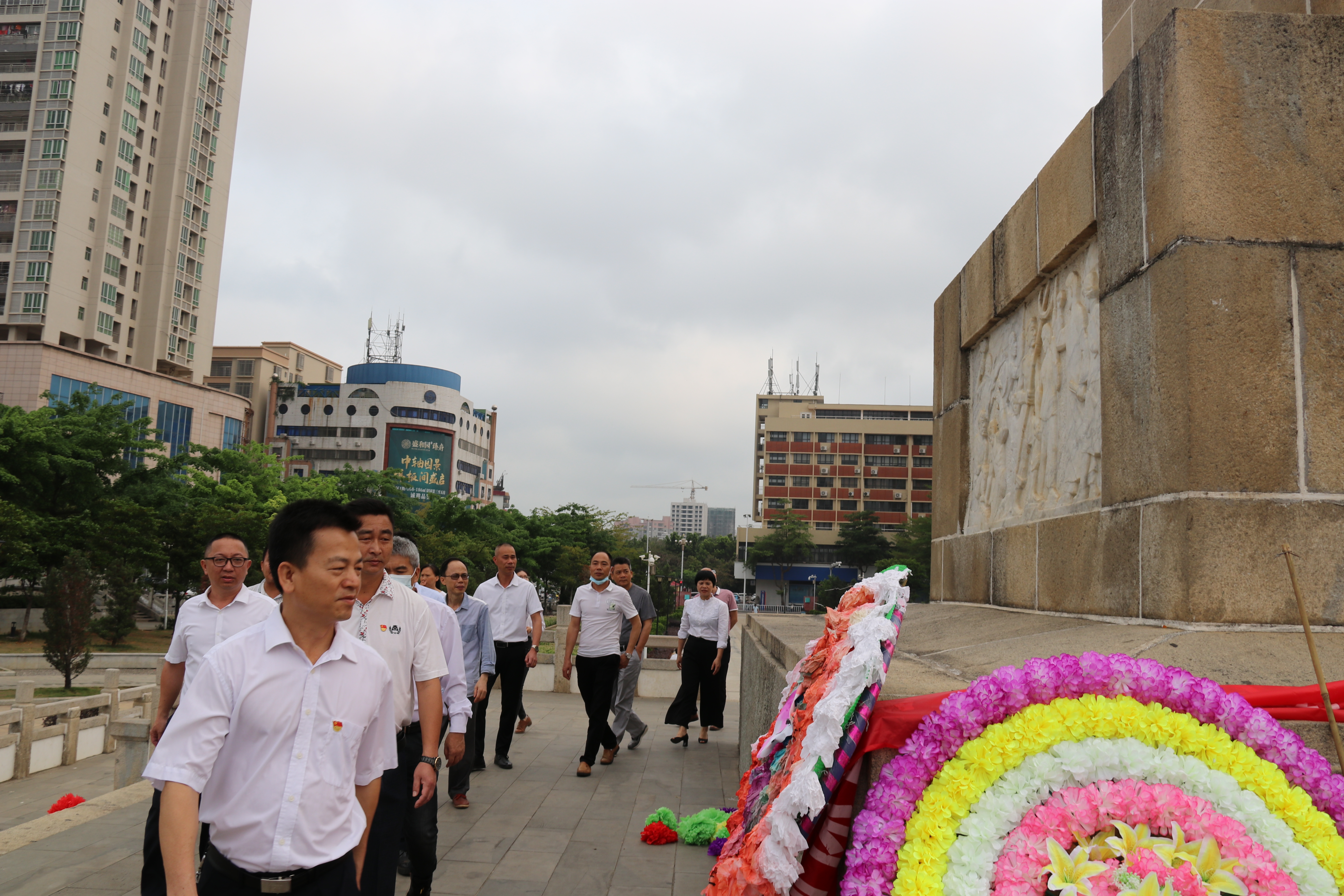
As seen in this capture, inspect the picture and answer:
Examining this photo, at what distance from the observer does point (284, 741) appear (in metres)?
2.15

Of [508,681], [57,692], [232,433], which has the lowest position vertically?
[57,692]

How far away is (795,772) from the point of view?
2.24 m

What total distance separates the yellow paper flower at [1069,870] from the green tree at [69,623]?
1776 centimetres

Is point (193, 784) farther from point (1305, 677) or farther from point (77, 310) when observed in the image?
point (77, 310)

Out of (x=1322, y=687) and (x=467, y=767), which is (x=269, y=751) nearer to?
(x=1322, y=687)

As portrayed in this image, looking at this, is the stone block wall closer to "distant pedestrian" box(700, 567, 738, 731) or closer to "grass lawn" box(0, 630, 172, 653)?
"distant pedestrian" box(700, 567, 738, 731)

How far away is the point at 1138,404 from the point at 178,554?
2825 centimetres

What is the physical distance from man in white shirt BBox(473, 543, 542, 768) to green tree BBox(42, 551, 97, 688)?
11.8 m

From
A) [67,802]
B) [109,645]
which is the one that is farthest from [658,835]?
[109,645]

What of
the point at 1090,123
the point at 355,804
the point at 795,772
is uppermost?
the point at 1090,123

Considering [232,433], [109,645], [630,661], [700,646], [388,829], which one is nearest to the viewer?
[388,829]

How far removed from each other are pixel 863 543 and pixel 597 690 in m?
58.3

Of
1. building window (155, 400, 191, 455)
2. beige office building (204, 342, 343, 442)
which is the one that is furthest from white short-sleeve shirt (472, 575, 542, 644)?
beige office building (204, 342, 343, 442)

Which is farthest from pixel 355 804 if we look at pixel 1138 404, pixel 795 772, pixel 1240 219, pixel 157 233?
pixel 157 233
